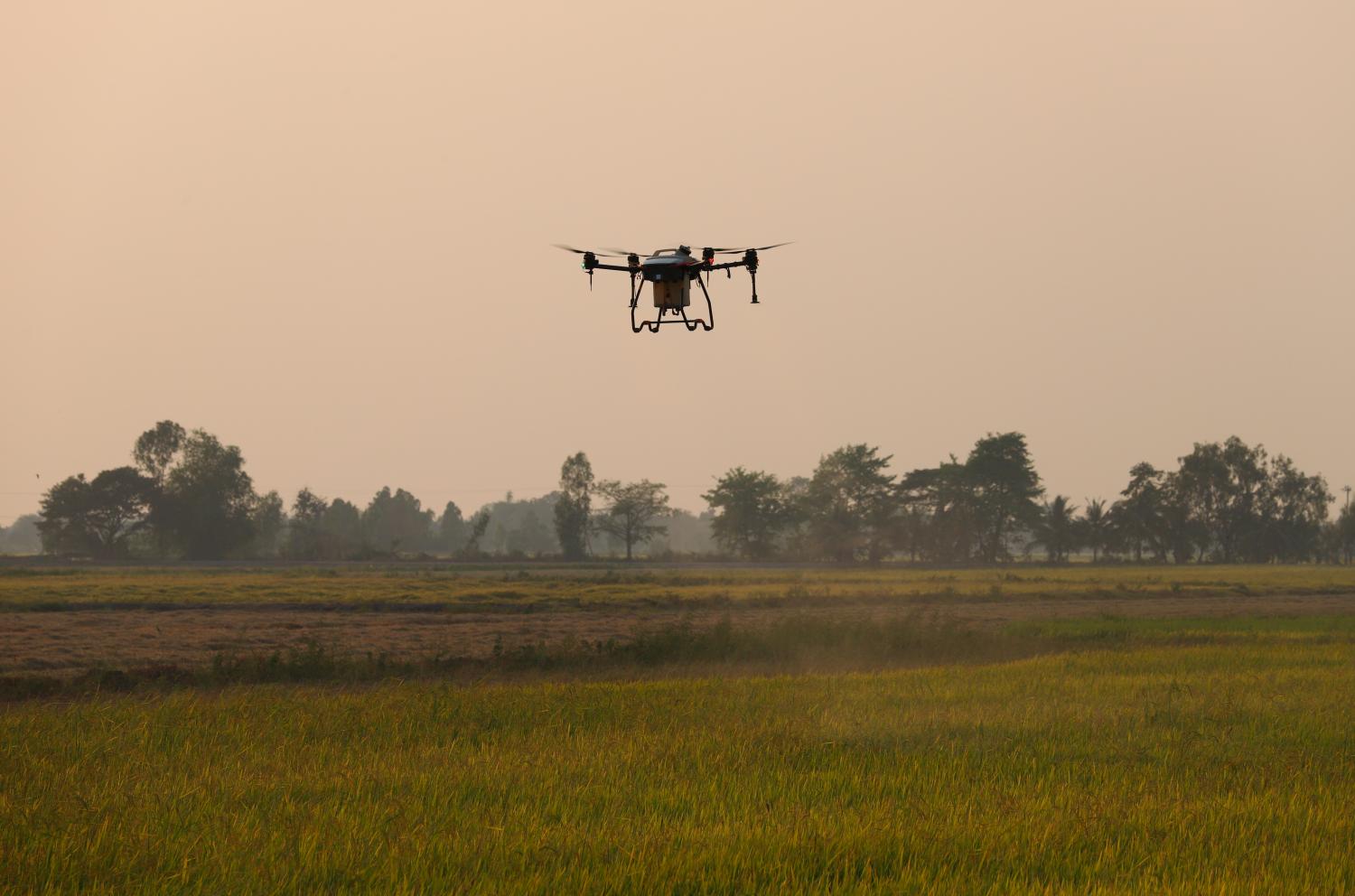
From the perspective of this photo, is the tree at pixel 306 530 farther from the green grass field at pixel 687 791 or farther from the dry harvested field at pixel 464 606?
the green grass field at pixel 687 791

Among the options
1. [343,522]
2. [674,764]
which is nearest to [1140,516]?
[343,522]

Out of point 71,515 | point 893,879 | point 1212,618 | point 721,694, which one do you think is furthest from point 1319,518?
point 893,879

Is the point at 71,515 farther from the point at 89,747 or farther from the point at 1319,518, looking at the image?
the point at 1319,518

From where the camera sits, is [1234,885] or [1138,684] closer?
[1234,885]

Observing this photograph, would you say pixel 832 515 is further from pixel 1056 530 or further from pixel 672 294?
pixel 672 294

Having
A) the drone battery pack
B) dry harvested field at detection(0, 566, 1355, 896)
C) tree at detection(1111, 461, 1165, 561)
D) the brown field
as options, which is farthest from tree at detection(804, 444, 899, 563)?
the drone battery pack

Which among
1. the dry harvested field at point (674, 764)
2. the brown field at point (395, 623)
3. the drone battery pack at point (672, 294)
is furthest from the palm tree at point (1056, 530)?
the drone battery pack at point (672, 294)

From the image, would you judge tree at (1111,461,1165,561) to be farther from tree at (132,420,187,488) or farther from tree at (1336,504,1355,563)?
tree at (132,420,187,488)
